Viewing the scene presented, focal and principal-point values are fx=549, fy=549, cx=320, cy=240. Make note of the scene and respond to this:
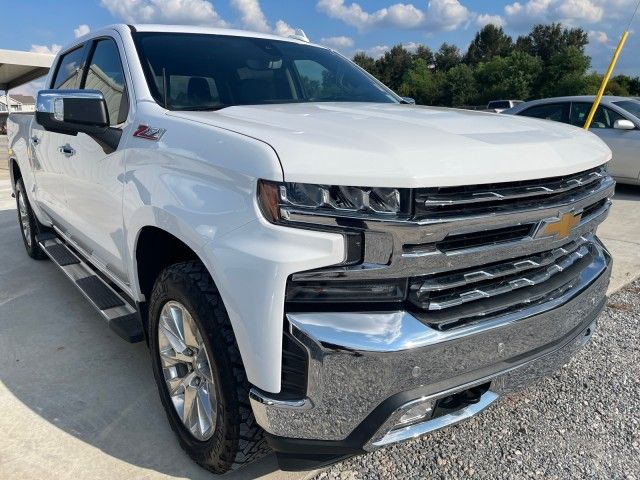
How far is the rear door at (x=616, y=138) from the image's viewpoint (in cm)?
833

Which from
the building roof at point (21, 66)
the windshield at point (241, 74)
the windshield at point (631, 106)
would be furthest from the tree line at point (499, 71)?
the windshield at point (241, 74)

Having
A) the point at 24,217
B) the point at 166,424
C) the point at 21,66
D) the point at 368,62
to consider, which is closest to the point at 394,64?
the point at 368,62

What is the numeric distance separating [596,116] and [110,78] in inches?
317

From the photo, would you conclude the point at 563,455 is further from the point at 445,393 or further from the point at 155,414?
the point at 155,414

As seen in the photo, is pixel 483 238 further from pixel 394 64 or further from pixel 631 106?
pixel 394 64

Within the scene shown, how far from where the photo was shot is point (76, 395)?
288 centimetres

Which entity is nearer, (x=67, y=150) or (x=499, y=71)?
(x=67, y=150)

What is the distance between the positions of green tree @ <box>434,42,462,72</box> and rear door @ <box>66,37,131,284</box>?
8562 cm

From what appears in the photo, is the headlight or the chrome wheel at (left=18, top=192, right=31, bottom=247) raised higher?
the headlight

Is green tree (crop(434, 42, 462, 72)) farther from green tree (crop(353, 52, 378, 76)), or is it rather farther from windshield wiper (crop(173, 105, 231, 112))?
windshield wiper (crop(173, 105, 231, 112))

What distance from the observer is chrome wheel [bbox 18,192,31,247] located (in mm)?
5200

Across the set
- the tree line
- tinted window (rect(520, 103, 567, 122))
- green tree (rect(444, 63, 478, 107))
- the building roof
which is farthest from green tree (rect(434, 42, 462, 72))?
tinted window (rect(520, 103, 567, 122))

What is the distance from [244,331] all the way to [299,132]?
0.70 metres

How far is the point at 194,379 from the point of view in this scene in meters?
2.26
